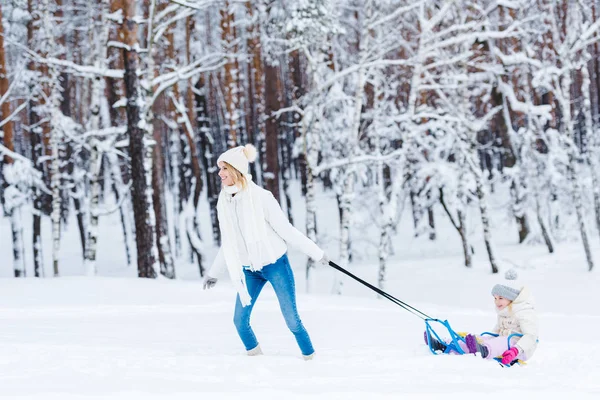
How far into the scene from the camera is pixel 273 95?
20.1 m

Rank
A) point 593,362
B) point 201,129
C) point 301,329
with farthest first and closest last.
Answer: point 201,129, point 593,362, point 301,329

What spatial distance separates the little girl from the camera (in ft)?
19.2

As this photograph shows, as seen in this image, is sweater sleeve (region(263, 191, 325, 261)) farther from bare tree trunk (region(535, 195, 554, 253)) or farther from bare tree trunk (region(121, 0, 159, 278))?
bare tree trunk (region(535, 195, 554, 253))

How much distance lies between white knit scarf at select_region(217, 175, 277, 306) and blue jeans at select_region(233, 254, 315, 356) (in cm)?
9

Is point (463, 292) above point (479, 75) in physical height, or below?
below

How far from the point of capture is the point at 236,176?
5.29 m

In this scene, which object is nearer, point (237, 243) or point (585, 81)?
point (237, 243)

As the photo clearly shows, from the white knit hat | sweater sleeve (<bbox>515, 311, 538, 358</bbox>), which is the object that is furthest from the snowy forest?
sweater sleeve (<bbox>515, 311, 538, 358</bbox>)

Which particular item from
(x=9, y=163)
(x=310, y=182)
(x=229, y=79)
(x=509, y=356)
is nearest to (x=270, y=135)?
(x=229, y=79)

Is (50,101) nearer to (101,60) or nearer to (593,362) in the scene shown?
(101,60)

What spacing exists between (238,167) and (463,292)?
1266 centimetres

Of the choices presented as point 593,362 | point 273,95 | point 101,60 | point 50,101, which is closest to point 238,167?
point 593,362

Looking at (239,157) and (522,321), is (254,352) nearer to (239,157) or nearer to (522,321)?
(239,157)

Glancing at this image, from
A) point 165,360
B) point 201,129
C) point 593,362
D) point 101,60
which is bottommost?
point 593,362
